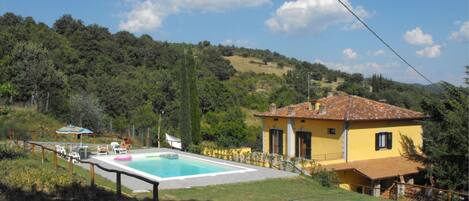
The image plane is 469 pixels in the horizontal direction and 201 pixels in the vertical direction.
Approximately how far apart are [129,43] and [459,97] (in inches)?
1775

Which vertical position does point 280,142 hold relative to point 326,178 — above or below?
above

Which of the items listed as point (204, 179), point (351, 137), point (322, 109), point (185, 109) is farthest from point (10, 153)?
point (322, 109)

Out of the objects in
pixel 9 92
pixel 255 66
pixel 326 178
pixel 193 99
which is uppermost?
pixel 255 66

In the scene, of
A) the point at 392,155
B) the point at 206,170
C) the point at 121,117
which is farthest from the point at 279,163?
the point at 121,117

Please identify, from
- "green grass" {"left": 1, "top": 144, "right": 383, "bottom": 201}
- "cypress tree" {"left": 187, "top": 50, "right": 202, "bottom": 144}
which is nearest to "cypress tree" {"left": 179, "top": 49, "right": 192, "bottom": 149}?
"cypress tree" {"left": 187, "top": 50, "right": 202, "bottom": 144}

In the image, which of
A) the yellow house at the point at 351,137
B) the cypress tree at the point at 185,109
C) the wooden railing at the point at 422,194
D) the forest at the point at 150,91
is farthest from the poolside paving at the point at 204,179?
the cypress tree at the point at 185,109

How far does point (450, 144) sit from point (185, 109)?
49.0 ft

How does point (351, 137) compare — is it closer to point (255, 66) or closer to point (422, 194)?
point (422, 194)

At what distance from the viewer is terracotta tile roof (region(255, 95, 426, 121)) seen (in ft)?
83.0

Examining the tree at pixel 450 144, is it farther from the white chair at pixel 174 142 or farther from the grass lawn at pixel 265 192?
the white chair at pixel 174 142

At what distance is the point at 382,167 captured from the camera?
23.4 metres

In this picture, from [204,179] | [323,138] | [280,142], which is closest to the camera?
[204,179]

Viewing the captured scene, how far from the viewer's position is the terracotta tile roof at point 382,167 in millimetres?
22022

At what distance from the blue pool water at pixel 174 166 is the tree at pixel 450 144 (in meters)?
8.79
